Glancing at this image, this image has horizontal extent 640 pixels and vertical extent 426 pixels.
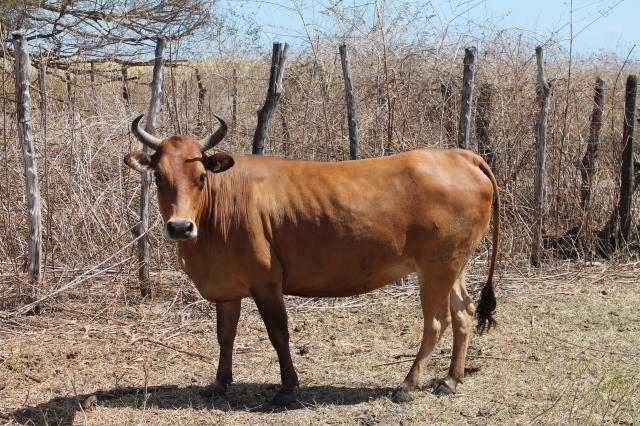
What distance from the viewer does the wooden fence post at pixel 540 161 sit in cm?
902

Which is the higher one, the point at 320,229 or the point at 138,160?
the point at 138,160

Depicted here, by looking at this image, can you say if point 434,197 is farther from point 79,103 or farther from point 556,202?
point 79,103

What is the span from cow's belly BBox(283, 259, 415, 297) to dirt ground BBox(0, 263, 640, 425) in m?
0.75

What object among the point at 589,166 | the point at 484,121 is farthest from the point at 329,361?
the point at 589,166

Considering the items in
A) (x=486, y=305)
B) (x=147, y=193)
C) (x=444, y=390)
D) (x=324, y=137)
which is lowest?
(x=444, y=390)

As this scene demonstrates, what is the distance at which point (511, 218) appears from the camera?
939 cm

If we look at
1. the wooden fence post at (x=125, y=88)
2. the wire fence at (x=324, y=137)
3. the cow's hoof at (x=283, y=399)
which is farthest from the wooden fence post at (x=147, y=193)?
the cow's hoof at (x=283, y=399)

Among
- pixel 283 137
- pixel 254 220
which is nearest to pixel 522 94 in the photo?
pixel 283 137

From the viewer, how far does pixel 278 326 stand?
530 centimetres

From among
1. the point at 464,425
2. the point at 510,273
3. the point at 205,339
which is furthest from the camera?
the point at 510,273

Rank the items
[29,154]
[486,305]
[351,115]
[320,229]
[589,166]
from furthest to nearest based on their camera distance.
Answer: [589,166]
[351,115]
[29,154]
[486,305]
[320,229]

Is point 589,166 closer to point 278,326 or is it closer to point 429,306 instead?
point 429,306

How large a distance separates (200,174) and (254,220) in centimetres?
51

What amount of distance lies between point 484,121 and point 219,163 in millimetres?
5400
